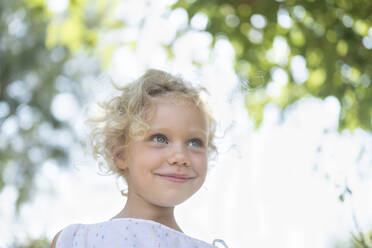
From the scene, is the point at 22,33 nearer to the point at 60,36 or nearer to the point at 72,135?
the point at 72,135

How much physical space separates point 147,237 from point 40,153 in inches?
323

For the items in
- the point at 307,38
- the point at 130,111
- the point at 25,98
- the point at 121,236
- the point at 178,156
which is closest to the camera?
the point at 121,236

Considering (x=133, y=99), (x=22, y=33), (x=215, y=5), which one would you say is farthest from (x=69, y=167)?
(x=133, y=99)

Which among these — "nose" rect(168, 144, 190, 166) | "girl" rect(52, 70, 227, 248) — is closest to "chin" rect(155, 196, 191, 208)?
"girl" rect(52, 70, 227, 248)

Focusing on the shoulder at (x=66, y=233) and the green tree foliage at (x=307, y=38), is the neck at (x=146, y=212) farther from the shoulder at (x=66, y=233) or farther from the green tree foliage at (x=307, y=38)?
the green tree foliage at (x=307, y=38)

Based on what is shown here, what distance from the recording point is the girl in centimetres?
148

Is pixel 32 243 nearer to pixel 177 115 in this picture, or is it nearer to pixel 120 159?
pixel 120 159

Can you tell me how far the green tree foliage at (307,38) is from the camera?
264 centimetres

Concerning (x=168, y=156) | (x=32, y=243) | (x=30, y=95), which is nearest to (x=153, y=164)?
(x=168, y=156)

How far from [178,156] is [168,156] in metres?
0.03

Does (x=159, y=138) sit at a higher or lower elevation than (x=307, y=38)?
lower

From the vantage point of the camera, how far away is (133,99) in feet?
5.70

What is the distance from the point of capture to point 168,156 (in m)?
1.59

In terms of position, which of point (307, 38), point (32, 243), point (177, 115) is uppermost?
point (307, 38)
